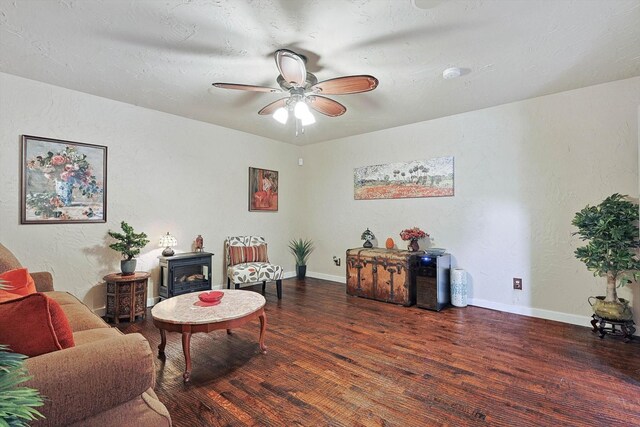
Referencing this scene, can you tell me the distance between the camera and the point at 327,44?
2350 millimetres

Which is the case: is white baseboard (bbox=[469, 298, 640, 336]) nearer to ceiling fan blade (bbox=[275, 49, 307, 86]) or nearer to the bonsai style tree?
the bonsai style tree

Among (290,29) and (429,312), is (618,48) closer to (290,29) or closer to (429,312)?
(290,29)

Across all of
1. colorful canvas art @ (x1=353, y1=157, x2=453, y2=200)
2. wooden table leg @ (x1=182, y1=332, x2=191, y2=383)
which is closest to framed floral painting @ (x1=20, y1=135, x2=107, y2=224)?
wooden table leg @ (x1=182, y1=332, x2=191, y2=383)

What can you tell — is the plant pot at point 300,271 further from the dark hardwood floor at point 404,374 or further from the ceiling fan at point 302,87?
the ceiling fan at point 302,87

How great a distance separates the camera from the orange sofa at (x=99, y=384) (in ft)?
3.40

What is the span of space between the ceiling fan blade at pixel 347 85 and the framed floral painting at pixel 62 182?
274cm

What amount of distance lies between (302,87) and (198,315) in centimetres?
207

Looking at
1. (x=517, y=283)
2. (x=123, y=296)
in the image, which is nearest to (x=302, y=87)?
(x=123, y=296)

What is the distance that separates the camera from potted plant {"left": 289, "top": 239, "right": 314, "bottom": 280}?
18.3 ft

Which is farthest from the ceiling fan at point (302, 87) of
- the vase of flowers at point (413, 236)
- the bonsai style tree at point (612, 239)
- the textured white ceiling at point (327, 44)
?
the bonsai style tree at point (612, 239)

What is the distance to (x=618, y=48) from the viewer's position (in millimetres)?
2387

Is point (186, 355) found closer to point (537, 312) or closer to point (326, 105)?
point (326, 105)

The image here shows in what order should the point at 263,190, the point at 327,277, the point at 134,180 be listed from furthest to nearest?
the point at 327,277 → the point at 263,190 → the point at 134,180

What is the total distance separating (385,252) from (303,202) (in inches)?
87.1
